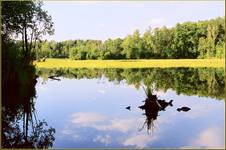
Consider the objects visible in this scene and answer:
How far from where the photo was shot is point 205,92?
23719 millimetres

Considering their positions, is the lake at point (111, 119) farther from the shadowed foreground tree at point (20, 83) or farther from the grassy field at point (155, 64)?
the grassy field at point (155, 64)

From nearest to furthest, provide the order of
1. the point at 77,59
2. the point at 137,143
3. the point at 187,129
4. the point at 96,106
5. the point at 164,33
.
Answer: the point at 137,143 < the point at 187,129 < the point at 96,106 < the point at 164,33 < the point at 77,59

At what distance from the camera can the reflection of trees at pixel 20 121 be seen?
37.7 feet

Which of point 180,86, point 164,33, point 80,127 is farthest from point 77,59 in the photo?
point 80,127

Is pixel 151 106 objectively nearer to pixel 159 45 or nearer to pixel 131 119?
pixel 131 119

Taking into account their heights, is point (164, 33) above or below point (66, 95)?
above

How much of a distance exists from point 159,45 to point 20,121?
2258 inches

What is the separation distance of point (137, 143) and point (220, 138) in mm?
2524

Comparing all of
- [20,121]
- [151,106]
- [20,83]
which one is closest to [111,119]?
[151,106]

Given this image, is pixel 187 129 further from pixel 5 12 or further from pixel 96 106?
pixel 5 12

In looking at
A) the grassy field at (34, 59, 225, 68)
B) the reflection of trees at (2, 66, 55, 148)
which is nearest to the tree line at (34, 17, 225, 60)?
the grassy field at (34, 59, 225, 68)

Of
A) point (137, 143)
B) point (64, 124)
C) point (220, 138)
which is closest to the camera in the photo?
point (137, 143)

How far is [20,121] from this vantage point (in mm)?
14562

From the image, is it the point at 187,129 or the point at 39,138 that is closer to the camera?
the point at 39,138
